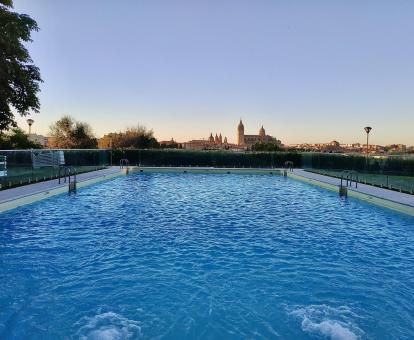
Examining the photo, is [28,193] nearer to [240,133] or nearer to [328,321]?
[328,321]

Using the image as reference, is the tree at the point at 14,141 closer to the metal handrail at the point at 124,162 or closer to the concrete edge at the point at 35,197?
the metal handrail at the point at 124,162

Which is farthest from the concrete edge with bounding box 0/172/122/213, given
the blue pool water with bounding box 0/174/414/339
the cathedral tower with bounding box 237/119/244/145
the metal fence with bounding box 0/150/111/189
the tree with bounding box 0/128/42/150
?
the cathedral tower with bounding box 237/119/244/145

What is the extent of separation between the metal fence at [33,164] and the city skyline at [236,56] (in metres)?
4.07

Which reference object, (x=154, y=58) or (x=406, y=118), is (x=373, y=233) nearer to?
(x=154, y=58)

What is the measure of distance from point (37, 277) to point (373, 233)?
6.88 meters

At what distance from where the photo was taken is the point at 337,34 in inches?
733

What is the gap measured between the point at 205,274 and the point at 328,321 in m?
2.01

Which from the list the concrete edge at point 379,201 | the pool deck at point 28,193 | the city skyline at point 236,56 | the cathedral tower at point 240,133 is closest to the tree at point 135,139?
the city skyline at point 236,56

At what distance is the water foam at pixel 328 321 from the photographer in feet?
12.5

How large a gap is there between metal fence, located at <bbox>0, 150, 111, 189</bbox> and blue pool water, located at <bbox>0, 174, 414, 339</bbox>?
287cm

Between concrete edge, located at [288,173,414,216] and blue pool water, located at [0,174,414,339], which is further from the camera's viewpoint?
concrete edge, located at [288,173,414,216]

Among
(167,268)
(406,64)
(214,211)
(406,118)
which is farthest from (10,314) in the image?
(406,118)

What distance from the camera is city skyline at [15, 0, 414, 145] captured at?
1747cm

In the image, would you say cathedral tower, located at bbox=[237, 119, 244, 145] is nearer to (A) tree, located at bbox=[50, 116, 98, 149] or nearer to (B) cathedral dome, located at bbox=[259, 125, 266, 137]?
(B) cathedral dome, located at bbox=[259, 125, 266, 137]
